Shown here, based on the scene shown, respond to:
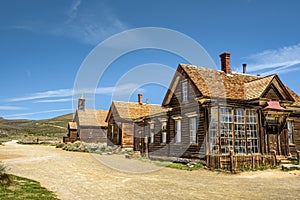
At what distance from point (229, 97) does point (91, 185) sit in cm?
1159

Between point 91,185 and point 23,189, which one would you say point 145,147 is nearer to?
point 91,185

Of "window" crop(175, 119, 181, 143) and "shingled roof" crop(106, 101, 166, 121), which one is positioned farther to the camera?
"shingled roof" crop(106, 101, 166, 121)

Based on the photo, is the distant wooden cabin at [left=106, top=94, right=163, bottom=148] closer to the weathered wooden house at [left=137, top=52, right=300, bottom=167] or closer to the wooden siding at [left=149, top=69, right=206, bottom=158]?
the wooden siding at [left=149, top=69, right=206, bottom=158]

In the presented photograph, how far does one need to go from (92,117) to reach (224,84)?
3138 cm

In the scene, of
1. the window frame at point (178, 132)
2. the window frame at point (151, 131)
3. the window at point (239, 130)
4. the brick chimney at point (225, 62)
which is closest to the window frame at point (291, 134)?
the window at point (239, 130)

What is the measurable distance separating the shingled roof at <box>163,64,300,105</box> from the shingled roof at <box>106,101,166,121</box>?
529 inches

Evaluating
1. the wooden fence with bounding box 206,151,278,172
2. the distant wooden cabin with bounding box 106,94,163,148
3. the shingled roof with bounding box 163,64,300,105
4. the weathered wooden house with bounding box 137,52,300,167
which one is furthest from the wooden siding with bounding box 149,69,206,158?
the distant wooden cabin with bounding box 106,94,163,148

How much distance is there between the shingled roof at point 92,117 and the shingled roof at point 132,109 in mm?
9311

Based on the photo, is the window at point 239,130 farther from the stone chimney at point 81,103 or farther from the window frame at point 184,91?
the stone chimney at point 81,103

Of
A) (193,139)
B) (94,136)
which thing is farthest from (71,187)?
(94,136)

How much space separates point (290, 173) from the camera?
15188 mm

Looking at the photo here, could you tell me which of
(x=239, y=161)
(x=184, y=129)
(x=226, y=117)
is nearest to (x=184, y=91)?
(x=184, y=129)

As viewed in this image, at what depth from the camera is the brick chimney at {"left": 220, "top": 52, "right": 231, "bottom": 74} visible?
23.3 meters

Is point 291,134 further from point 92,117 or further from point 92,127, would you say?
point 92,117
